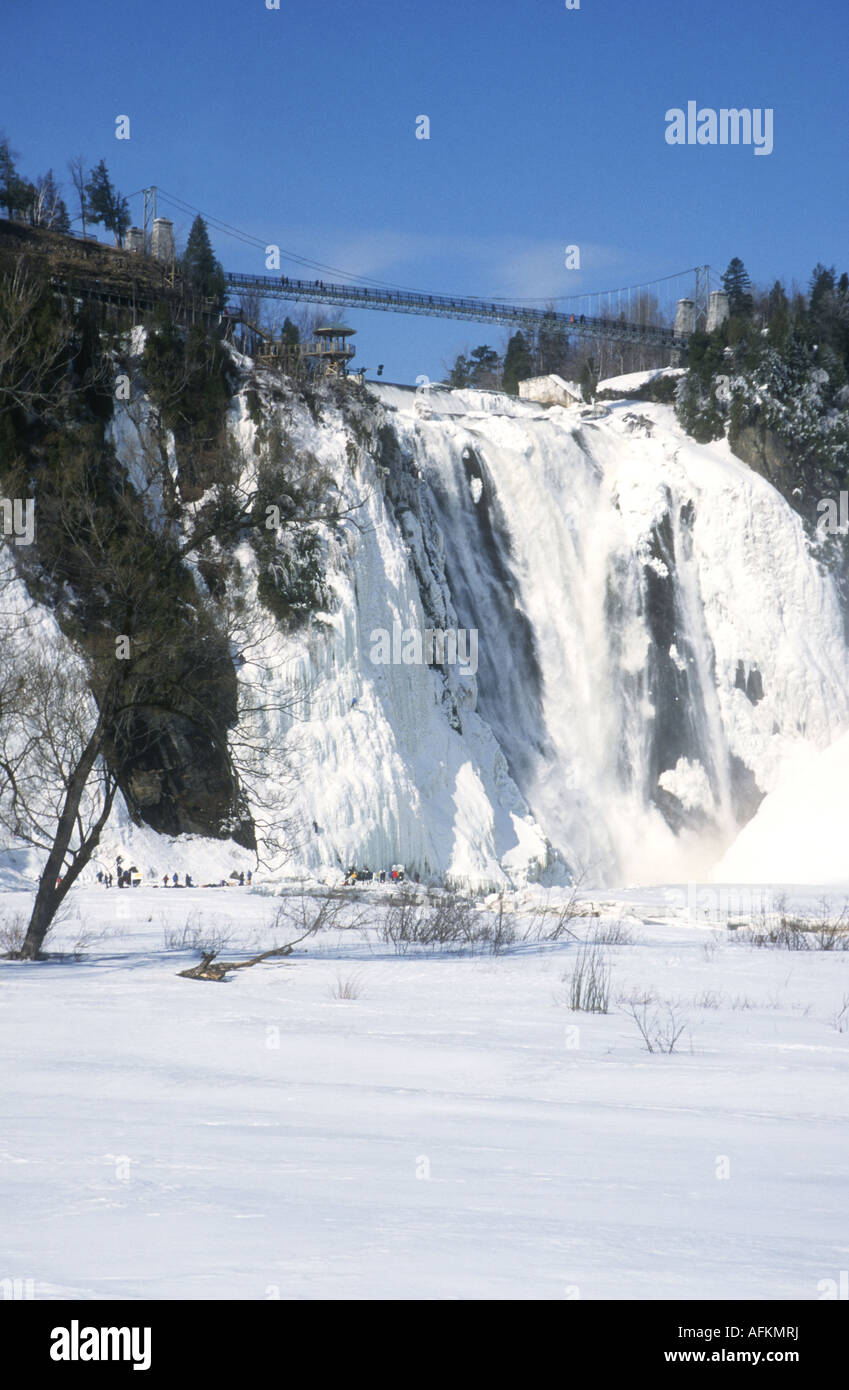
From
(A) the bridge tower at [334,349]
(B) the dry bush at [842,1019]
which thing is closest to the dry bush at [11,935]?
(B) the dry bush at [842,1019]

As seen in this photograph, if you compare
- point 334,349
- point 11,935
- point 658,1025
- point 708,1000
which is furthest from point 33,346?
point 658,1025

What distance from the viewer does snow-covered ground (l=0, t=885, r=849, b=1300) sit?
13.0 ft

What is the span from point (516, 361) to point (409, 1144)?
8087 centimetres

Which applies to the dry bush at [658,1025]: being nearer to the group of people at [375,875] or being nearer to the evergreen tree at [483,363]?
the group of people at [375,875]

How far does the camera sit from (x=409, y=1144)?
598 cm

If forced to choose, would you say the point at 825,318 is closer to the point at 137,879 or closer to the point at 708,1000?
the point at 137,879

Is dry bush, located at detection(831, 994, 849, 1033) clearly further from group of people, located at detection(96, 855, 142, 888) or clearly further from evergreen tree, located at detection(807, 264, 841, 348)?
evergreen tree, located at detection(807, 264, 841, 348)

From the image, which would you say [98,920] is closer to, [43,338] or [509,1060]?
[509,1060]

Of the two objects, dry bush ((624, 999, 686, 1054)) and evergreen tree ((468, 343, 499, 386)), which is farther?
evergreen tree ((468, 343, 499, 386))

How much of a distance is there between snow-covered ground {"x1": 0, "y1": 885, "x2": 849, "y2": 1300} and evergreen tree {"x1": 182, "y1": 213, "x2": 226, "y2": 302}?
33.8 metres

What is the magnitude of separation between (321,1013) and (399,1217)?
22.1 ft

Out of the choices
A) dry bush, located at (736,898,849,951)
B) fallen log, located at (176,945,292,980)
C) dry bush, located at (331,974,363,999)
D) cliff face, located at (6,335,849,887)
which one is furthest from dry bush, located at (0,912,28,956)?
dry bush, located at (736,898,849,951)

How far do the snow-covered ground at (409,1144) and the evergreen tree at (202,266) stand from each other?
33837mm
